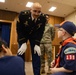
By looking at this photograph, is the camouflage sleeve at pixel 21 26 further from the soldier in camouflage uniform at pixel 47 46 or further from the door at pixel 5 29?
the door at pixel 5 29

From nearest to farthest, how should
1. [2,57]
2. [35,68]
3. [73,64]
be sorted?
[2,57]
[73,64]
[35,68]

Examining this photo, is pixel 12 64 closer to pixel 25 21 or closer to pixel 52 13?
pixel 25 21

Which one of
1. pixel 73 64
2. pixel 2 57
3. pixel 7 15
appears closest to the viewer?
pixel 2 57

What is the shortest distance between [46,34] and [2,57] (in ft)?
6.80

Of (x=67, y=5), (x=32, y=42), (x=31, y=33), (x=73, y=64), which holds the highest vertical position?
(x=67, y=5)

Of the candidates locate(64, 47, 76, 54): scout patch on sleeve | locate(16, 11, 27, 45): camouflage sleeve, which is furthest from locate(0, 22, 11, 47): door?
locate(64, 47, 76, 54): scout patch on sleeve

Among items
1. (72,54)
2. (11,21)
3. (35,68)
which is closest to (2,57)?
(72,54)

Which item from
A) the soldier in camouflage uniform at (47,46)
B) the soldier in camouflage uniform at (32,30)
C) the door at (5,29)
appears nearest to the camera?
the soldier in camouflage uniform at (32,30)

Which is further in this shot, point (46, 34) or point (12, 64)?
point (46, 34)

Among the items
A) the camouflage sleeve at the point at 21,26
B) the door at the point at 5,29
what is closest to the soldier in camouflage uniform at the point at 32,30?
the camouflage sleeve at the point at 21,26

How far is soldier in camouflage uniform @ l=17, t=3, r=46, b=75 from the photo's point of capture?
1773 mm

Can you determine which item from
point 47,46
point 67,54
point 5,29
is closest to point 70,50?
point 67,54

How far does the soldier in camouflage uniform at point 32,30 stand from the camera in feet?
5.82

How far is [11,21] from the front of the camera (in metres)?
5.38
